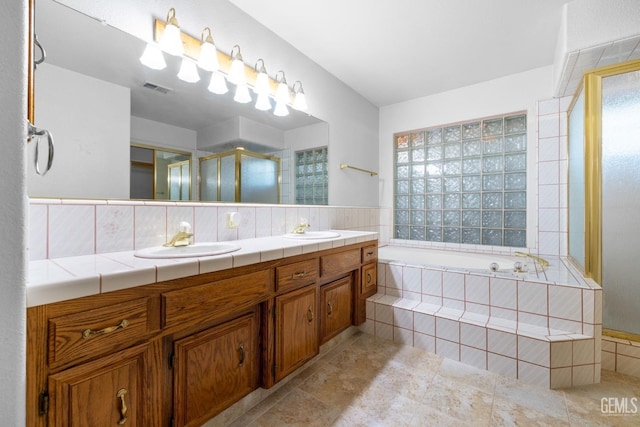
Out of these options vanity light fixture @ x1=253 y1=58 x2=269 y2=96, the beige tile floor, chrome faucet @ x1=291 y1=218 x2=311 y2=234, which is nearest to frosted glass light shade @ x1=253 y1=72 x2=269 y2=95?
vanity light fixture @ x1=253 y1=58 x2=269 y2=96

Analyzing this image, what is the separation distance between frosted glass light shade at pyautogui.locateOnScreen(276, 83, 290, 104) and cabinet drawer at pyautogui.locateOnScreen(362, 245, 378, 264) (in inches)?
50.3

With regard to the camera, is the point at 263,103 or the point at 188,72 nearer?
the point at 188,72

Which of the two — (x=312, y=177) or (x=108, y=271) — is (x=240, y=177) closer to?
(x=312, y=177)

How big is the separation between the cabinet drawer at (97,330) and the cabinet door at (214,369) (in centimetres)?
19

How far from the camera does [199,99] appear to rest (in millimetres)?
1622

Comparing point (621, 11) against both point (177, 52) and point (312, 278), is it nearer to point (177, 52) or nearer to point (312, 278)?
point (312, 278)

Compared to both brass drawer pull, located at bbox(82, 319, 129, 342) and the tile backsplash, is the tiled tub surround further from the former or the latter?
brass drawer pull, located at bbox(82, 319, 129, 342)

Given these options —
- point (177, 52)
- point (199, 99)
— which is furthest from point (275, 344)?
point (177, 52)

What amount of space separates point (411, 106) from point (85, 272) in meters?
3.33

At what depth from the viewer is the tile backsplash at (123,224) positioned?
1055 millimetres

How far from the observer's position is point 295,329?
57.7 inches

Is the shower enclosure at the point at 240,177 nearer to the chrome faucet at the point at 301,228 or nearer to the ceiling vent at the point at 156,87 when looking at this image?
the chrome faucet at the point at 301,228

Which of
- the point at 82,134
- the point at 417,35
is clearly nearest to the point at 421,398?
the point at 82,134

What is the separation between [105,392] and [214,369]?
15.5 inches
